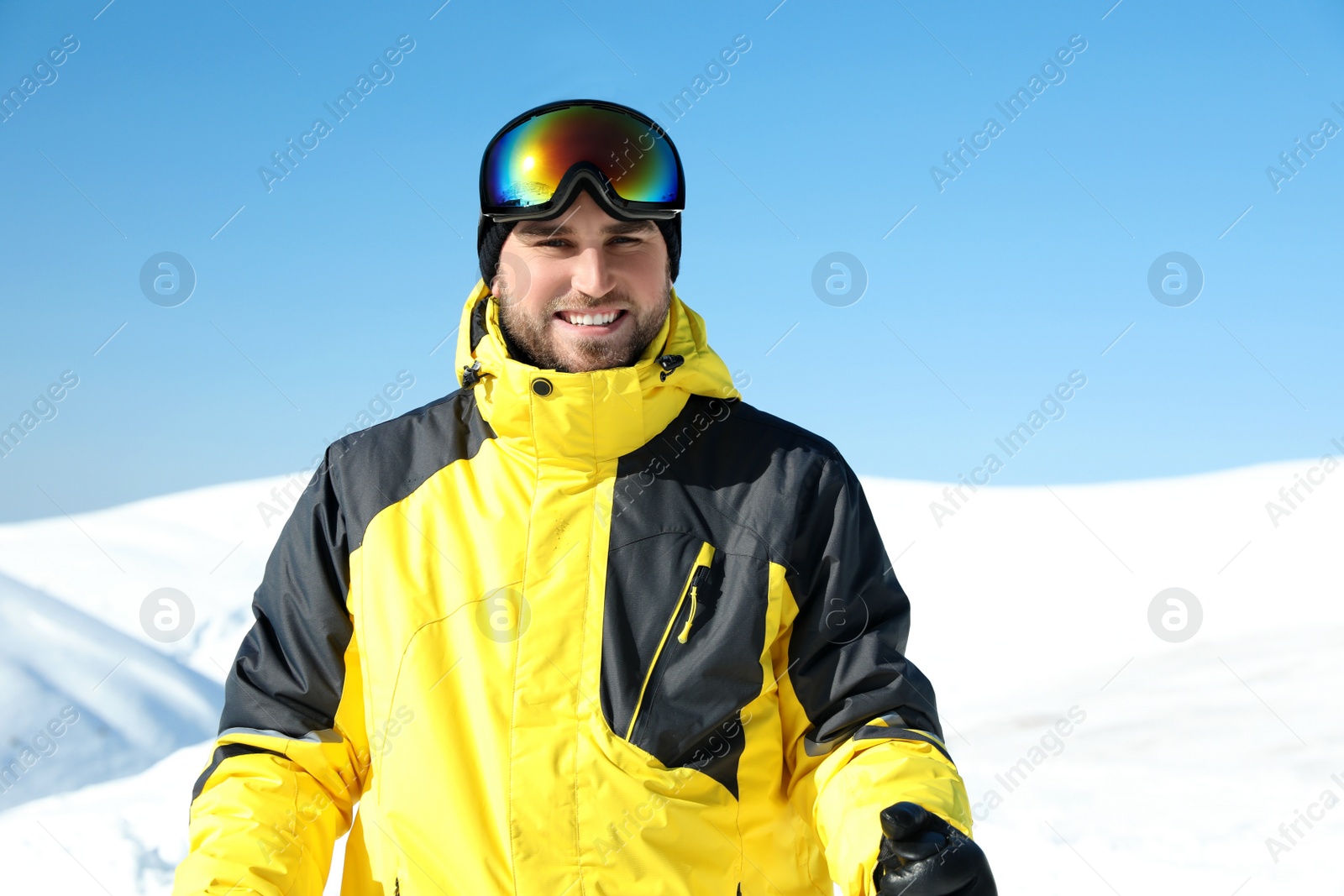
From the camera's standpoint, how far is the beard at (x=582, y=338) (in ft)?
7.02

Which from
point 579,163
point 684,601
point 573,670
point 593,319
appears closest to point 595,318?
point 593,319

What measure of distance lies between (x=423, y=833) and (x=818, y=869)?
82cm

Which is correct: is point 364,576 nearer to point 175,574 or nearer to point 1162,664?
point 1162,664

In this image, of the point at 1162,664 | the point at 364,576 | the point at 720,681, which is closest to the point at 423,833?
the point at 364,576

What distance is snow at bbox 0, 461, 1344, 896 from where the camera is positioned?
3896 millimetres

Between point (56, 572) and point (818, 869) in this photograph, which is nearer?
point (818, 869)

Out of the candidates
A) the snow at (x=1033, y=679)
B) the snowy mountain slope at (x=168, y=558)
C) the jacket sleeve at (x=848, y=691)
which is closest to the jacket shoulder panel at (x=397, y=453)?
the jacket sleeve at (x=848, y=691)

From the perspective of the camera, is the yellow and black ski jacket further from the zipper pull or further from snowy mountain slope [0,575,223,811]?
snowy mountain slope [0,575,223,811]

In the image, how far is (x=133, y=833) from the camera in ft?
13.1

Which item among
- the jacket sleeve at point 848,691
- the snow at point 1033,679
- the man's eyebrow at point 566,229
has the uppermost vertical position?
the man's eyebrow at point 566,229

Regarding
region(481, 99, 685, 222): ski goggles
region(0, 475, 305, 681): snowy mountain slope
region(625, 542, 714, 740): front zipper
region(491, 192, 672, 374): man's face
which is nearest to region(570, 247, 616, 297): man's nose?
region(491, 192, 672, 374): man's face

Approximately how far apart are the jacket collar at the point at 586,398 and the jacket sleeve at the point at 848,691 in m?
0.36

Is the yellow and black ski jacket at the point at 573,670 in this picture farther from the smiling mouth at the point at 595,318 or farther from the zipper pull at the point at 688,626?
the smiling mouth at the point at 595,318

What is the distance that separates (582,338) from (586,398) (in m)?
0.22
